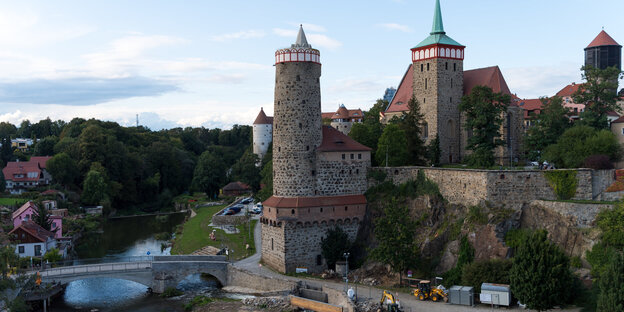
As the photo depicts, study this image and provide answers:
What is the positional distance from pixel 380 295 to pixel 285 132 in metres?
14.4

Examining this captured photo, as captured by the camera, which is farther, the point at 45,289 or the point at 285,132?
the point at 285,132

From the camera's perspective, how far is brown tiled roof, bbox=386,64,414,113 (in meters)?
54.4

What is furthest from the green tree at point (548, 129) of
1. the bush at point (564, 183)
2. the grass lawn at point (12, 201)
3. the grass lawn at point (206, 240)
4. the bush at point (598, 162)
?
the grass lawn at point (12, 201)

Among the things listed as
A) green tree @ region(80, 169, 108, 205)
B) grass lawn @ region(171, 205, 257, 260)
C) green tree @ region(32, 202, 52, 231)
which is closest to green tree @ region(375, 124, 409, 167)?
grass lawn @ region(171, 205, 257, 260)

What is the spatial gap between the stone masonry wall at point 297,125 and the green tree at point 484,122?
44.7ft

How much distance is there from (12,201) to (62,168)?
9.82 metres

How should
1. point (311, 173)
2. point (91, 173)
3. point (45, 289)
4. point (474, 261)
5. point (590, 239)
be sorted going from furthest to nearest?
point (91, 173) < point (311, 173) < point (45, 289) < point (474, 261) < point (590, 239)

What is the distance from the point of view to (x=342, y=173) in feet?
136

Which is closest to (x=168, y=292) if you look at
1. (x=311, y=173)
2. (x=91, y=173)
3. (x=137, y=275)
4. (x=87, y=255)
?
(x=137, y=275)

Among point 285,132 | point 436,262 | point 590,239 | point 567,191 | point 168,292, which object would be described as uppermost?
point 285,132

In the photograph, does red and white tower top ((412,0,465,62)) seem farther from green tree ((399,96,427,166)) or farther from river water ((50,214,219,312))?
river water ((50,214,219,312))

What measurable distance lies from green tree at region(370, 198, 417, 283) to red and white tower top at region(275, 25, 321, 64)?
43.0ft

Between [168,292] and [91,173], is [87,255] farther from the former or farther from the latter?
[91,173]

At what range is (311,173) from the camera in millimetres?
40594
